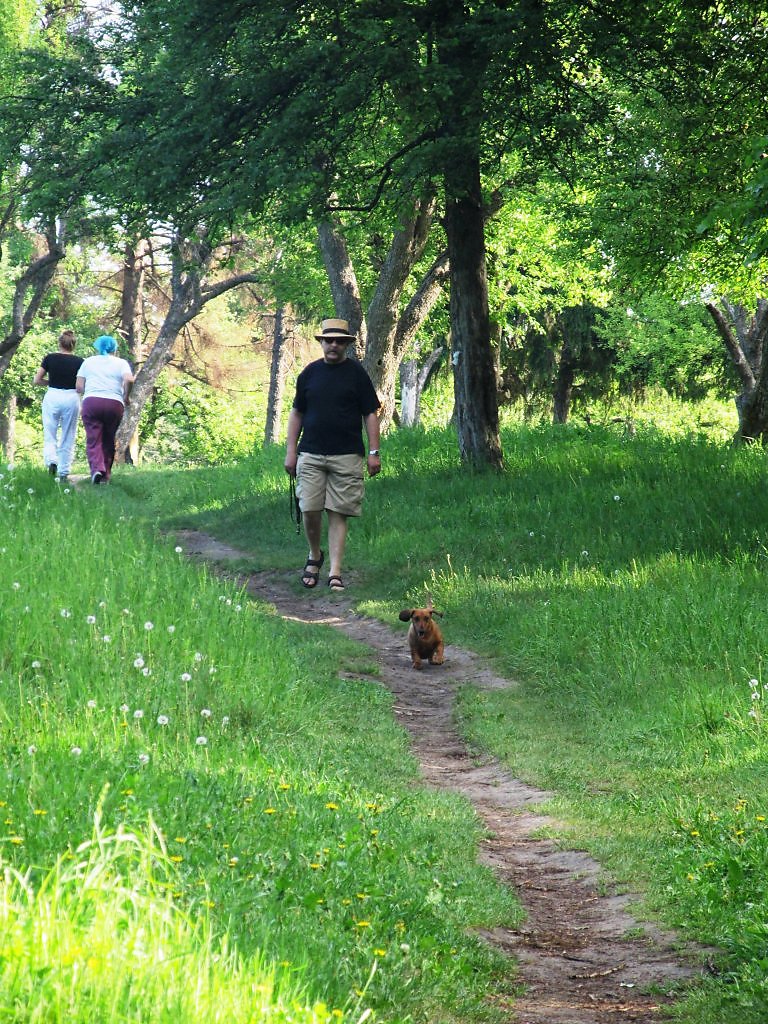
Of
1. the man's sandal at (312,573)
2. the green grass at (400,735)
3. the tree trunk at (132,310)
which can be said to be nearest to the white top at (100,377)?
the green grass at (400,735)

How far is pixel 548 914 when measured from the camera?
5047 millimetres

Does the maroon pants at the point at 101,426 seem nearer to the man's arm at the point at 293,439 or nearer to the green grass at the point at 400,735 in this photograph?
the green grass at the point at 400,735

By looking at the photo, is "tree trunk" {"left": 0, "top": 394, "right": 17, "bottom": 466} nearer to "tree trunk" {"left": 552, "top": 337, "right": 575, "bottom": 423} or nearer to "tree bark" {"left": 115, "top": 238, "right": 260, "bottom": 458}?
"tree bark" {"left": 115, "top": 238, "right": 260, "bottom": 458}

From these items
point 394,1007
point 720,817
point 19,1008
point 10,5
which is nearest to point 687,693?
point 720,817

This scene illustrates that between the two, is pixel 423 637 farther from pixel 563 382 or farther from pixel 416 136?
pixel 563 382

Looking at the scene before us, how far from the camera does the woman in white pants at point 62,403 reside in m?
16.2

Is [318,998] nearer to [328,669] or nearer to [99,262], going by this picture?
[328,669]

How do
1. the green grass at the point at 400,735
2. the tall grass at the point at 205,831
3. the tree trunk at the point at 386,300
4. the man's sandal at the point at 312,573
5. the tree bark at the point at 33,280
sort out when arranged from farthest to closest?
1. the tree bark at the point at 33,280
2. the tree trunk at the point at 386,300
3. the man's sandal at the point at 312,573
4. the green grass at the point at 400,735
5. the tall grass at the point at 205,831

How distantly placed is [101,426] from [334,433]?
17.9 ft

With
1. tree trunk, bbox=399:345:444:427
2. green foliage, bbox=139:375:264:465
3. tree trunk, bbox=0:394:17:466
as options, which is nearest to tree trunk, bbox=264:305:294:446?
tree trunk, bbox=399:345:444:427

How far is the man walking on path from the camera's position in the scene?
11.9 metres

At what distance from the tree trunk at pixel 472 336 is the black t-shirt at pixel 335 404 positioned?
4299 millimetres

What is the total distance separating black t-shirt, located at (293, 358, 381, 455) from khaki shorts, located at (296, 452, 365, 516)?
0.32ft

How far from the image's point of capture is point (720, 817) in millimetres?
5625
